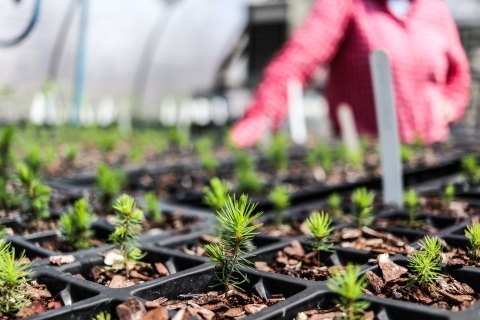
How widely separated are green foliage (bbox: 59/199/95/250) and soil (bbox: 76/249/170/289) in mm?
138

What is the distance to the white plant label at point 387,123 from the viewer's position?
1.47 meters

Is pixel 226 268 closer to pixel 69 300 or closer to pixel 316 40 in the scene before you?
pixel 69 300

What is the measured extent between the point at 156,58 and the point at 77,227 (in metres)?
6.51

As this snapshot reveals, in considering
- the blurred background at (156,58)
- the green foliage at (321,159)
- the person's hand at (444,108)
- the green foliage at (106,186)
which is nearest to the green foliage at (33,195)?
the green foliage at (106,186)

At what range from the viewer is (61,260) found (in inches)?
43.0

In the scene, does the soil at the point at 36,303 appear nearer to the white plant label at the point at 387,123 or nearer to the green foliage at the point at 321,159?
the white plant label at the point at 387,123

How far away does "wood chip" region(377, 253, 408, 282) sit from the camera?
96 cm

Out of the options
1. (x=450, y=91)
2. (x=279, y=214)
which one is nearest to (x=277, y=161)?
(x=279, y=214)

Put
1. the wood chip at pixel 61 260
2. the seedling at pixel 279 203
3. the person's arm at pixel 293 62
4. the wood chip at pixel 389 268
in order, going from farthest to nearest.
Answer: the person's arm at pixel 293 62 → the seedling at pixel 279 203 → the wood chip at pixel 61 260 → the wood chip at pixel 389 268

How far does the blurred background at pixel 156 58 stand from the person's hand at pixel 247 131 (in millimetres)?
1950

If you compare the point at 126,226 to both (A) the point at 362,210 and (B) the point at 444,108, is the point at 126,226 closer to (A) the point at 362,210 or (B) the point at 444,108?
(A) the point at 362,210

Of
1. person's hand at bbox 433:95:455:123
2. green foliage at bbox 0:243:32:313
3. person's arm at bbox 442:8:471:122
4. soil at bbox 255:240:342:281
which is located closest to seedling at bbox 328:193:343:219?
soil at bbox 255:240:342:281

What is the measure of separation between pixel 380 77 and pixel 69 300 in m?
1.01

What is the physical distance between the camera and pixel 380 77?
1488mm
